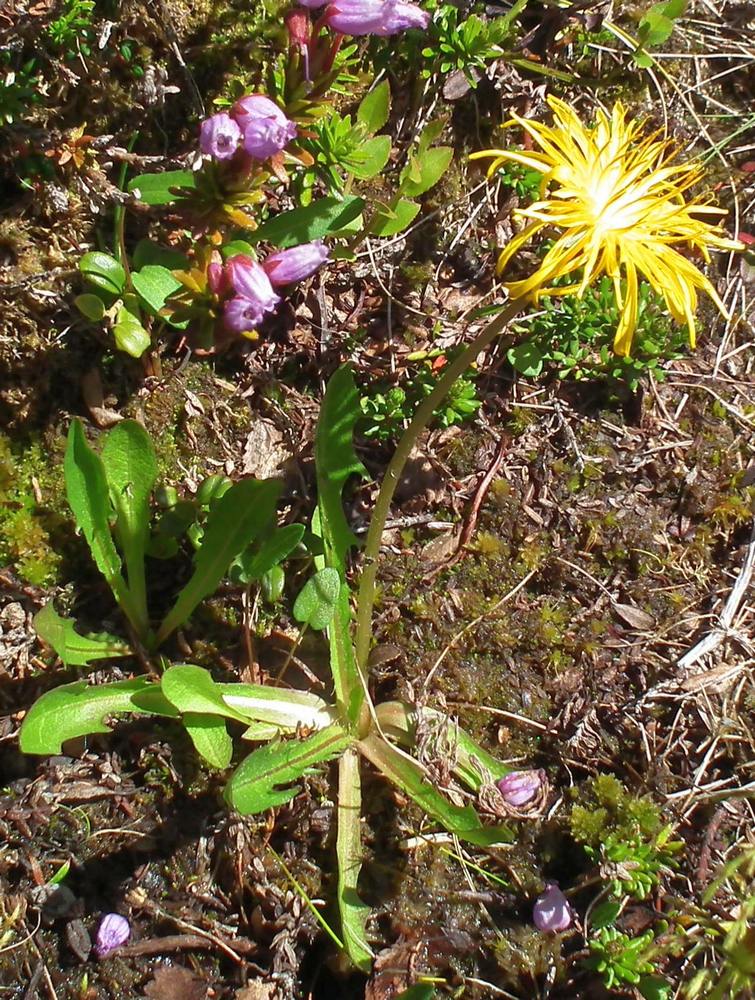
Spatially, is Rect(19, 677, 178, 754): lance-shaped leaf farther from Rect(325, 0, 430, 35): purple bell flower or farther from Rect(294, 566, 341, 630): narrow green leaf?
Rect(325, 0, 430, 35): purple bell flower

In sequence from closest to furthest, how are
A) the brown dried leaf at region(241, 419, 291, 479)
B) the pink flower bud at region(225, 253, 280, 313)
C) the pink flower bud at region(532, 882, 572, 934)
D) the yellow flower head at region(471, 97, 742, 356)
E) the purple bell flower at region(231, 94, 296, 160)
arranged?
1. the yellow flower head at region(471, 97, 742, 356)
2. the purple bell flower at region(231, 94, 296, 160)
3. the pink flower bud at region(225, 253, 280, 313)
4. the pink flower bud at region(532, 882, 572, 934)
5. the brown dried leaf at region(241, 419, 291, 479)

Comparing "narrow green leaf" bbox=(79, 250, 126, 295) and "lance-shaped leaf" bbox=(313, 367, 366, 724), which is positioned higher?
"narrow green leaf" bbox=(79, 250, 126, 295)

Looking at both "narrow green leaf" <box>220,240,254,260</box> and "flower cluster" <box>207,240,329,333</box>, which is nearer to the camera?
"flower cluster" <box>207,240,329,333</box>

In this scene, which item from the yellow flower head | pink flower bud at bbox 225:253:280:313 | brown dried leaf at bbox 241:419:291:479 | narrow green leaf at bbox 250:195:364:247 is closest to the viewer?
the yellow flower head

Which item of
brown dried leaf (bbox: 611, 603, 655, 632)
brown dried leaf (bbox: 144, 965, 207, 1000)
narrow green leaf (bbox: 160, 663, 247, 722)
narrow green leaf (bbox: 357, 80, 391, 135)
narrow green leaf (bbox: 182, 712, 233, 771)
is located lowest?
brown dried leaf (bbox: 144, 965, 207, 1000)

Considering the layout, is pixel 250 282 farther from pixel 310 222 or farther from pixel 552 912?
pixel 552 912

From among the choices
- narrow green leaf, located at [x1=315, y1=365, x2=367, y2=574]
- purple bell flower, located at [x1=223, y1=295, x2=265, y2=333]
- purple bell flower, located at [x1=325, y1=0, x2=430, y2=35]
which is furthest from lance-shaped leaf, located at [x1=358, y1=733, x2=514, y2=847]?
purple bell flower, located at [x1=325, y1=0, x2=430, y2=35]

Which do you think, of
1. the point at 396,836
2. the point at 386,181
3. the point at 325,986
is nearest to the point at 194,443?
the point at 386,181
